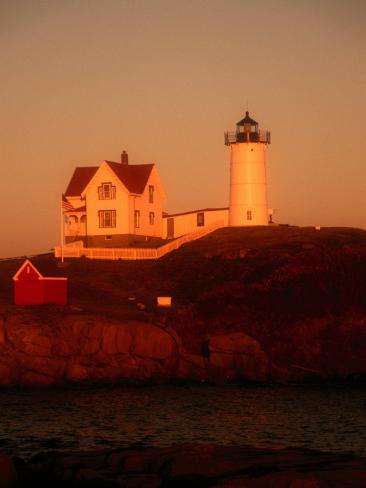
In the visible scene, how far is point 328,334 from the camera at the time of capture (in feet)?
185

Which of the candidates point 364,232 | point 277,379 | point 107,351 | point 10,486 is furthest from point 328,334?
point 10,486

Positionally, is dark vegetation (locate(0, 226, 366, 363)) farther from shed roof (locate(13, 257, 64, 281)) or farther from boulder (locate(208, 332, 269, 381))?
boulder (locate(208, 332, 269, 381))

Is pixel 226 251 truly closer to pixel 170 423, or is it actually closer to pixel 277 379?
pixel 277 379

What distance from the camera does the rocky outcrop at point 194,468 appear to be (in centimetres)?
2336

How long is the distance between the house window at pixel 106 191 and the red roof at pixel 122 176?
1.14 metres

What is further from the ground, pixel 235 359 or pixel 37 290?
pixel 37 290

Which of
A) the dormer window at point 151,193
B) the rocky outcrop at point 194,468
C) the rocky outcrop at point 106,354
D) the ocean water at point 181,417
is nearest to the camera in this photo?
the rocky outcrop at point 194,468

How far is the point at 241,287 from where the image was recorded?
6400 cm

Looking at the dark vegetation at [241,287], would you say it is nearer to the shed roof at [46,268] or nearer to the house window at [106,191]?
the shed roof at [46,268]

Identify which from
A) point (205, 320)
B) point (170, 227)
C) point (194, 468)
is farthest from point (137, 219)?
point (194, 468)

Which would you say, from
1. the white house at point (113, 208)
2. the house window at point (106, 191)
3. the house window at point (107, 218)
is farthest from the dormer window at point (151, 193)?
the house window at point (107, 218)

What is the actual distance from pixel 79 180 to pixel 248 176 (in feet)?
50.4

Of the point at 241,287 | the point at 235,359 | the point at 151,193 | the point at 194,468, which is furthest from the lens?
the point at 151,193

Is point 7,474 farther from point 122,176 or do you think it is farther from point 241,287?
point 122,176
